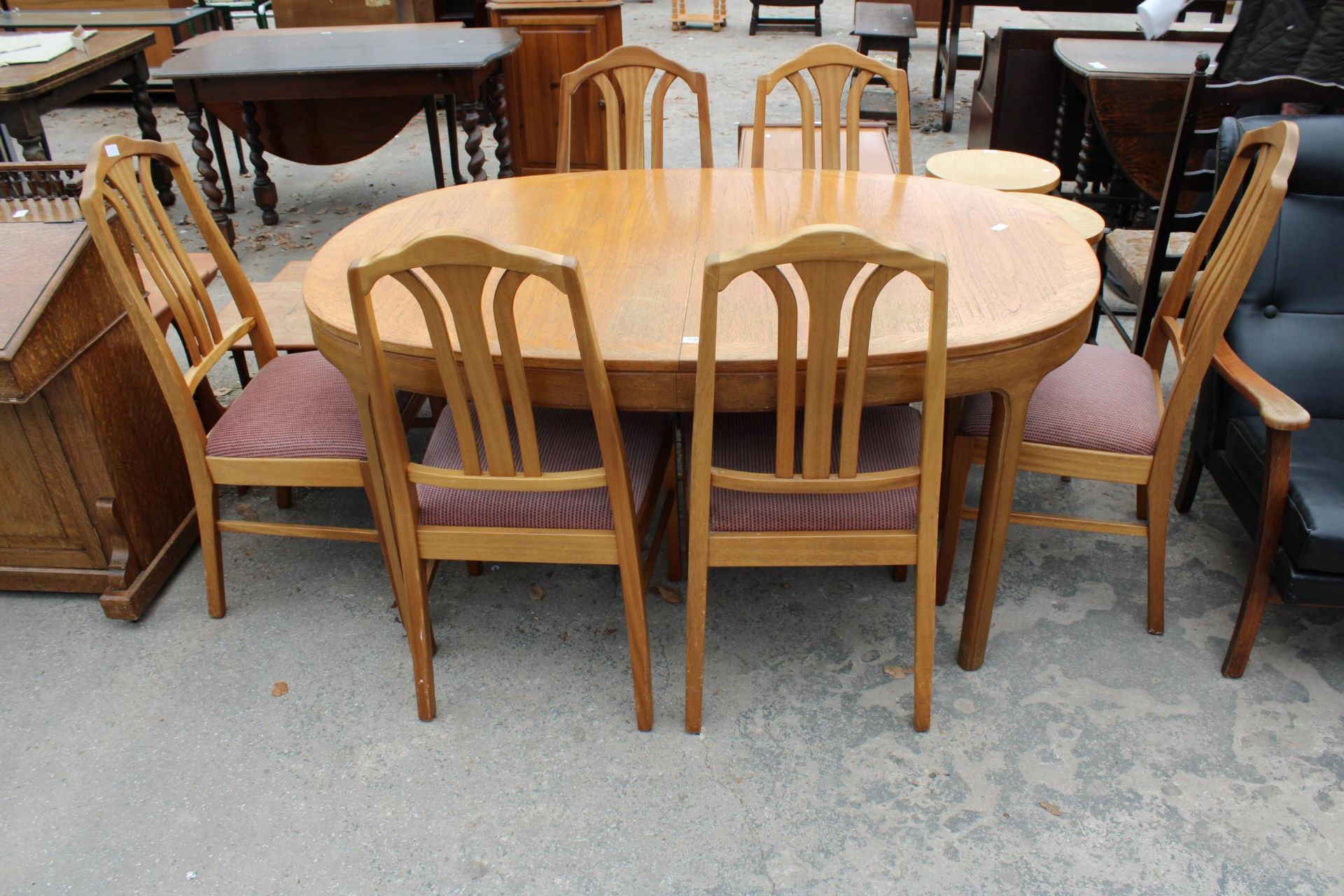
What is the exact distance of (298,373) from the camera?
233cm

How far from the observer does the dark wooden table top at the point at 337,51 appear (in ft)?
13.3

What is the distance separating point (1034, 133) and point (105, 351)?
4.30 m

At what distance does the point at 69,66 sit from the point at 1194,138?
14.7ft


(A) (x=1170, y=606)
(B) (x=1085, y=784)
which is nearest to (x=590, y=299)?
(B) (x=1085, y=784)

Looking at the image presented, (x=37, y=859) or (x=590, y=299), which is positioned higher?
(x=590, y=299)

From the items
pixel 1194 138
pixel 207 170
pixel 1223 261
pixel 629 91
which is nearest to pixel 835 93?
pixel 629 91

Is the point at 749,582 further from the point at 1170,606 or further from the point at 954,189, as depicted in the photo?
the point at 954,189

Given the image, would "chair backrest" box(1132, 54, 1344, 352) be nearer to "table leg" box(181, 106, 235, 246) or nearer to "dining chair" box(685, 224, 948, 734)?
"dining chair" box(685, 224, 948, 734)

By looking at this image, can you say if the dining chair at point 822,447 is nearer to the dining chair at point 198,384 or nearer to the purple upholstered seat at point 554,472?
the purple upholstered seat at point 554,472

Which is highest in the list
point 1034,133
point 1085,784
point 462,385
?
point 462,385

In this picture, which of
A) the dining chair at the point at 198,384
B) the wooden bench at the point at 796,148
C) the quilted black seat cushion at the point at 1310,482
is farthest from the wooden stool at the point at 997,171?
the dining chair at the point at 198,384

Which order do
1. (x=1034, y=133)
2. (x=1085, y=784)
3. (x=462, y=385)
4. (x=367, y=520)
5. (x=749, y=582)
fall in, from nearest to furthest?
(x=462, y=385) < (x=1085, y=784) < (x=749, y=582) < (x=367, y=520) < (x=1034, y=133)

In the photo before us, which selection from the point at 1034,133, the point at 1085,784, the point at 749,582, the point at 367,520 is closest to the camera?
the point at 1085,784

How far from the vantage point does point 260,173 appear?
4.89 meters
